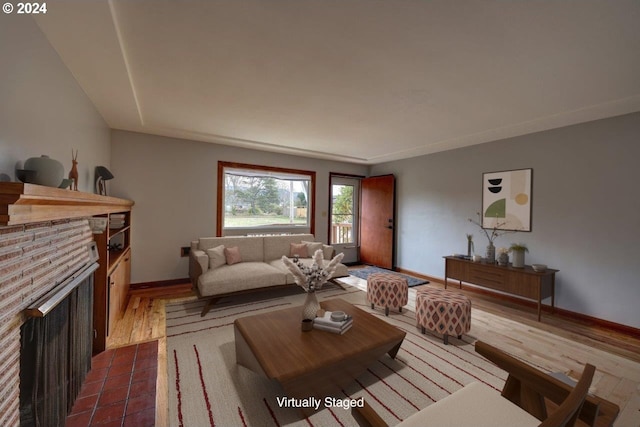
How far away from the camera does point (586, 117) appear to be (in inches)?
117

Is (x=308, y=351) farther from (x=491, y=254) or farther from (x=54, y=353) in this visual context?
(x=491, y=254)

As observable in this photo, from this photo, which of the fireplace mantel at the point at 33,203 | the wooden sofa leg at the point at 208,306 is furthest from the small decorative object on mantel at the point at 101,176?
the fireplace mantel at the point at 33,203

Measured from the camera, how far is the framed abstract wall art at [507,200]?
3643 mm

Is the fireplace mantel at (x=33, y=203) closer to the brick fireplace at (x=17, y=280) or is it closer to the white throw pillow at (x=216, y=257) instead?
the brick fireplace at (x=17, y=280)

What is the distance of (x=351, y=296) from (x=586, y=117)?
3510 mm

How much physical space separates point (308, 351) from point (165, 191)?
3509mm

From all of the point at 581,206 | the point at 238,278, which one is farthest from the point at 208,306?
the point at 581,206

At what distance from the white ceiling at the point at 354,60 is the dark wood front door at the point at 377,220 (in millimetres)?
2338

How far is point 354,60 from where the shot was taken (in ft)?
6.51

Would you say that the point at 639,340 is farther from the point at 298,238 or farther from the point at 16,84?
the point at 16,84

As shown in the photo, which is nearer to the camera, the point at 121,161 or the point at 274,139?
the point at 121,161

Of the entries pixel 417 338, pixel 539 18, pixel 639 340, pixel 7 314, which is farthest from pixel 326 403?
pixel 639 340

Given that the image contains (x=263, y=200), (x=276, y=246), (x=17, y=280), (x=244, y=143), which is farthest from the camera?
(x=263, y=200)

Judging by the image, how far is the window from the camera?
468 centimetres
